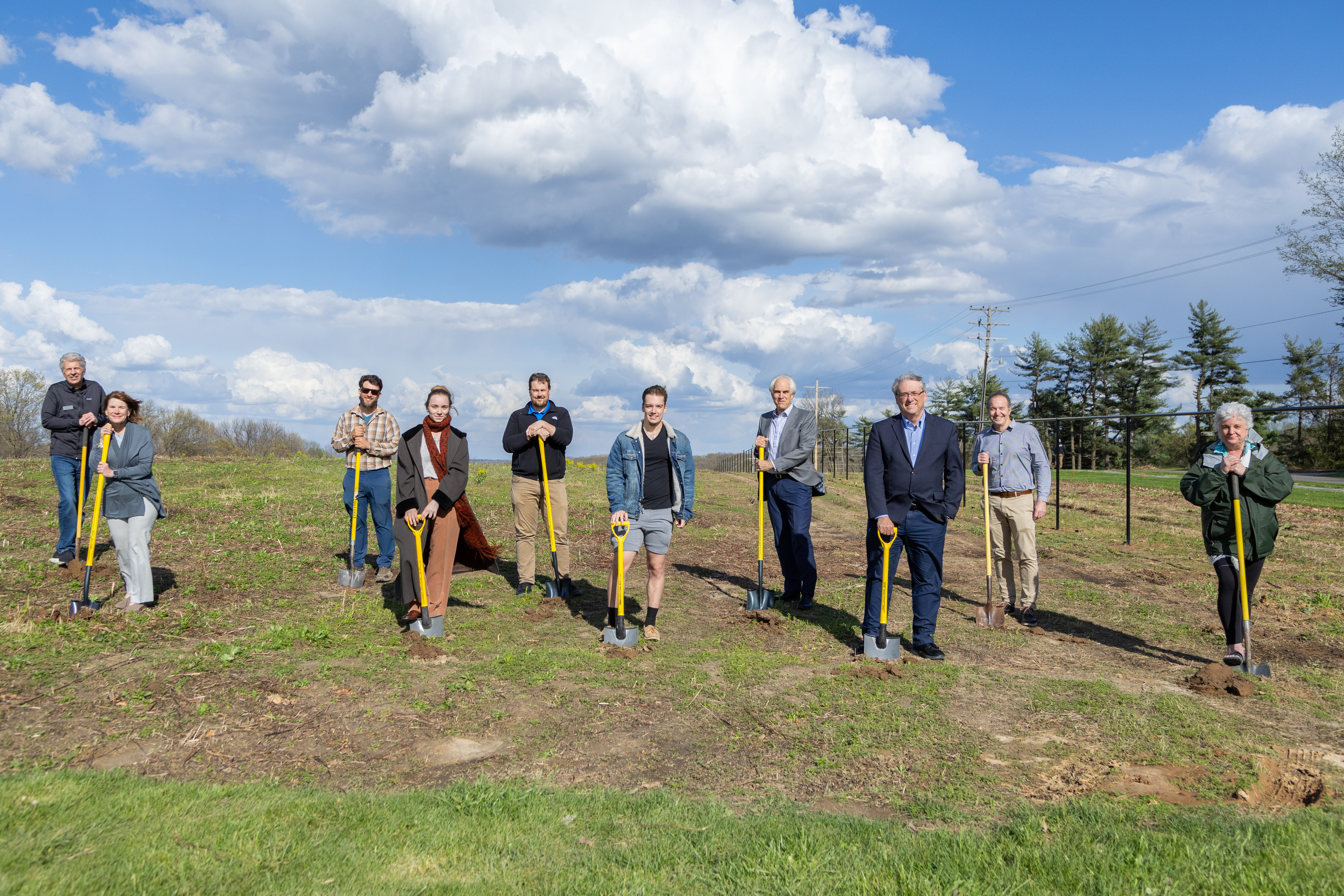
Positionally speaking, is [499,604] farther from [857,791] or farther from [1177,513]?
[1177,513]

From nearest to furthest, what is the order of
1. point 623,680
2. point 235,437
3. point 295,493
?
point 623,680 < point 295,493 < point 235,437

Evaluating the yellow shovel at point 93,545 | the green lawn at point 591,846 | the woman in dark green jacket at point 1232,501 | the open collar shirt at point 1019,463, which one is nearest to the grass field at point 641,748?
the green lawn at point 591,846

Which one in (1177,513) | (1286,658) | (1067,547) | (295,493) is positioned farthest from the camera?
(1177,513)

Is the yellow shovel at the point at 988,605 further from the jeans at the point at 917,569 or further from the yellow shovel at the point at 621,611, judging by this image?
the yellow shovel at the point at 621,611

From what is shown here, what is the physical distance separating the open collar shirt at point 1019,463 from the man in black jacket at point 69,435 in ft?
30.7

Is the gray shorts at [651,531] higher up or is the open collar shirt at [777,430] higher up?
the open collar shirt at [777,430]

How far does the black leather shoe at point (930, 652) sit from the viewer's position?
703 centimetres

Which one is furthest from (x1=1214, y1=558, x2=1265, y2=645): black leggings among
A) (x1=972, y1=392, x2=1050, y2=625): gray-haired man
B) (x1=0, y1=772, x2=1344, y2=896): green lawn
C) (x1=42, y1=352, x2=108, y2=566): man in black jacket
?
(x1=42, y1=352, x2=108, y2=566): man in black jacket

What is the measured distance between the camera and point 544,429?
8.52 metres

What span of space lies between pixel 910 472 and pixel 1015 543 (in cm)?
244

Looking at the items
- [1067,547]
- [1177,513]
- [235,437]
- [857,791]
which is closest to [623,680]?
[857,791]

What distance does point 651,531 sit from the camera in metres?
7.27

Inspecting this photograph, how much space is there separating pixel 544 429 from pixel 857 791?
509 centimetres

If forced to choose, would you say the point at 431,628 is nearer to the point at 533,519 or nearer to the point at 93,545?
the point at 533,519
